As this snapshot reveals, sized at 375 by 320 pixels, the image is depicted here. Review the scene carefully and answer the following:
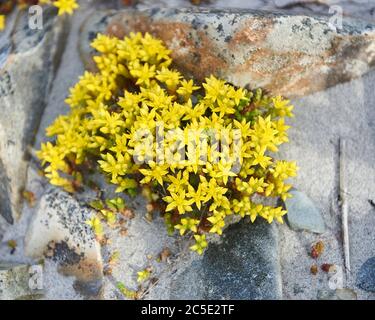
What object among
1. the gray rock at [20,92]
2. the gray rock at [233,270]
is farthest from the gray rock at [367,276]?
the gray rock at [20,92]

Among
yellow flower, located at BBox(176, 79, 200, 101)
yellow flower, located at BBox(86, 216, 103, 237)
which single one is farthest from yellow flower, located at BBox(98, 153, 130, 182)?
yellow flower, located at BBox(176, 79, 200, 101)

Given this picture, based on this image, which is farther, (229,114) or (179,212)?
(229,114)

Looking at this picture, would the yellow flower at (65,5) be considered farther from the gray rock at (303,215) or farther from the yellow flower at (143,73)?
the gray rock at (303,215)

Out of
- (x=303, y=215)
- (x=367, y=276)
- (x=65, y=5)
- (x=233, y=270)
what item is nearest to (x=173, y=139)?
(x=233, y=270)

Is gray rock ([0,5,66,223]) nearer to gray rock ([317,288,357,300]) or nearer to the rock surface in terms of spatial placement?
the rock surface

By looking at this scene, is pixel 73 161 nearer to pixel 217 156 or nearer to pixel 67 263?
pixel 67 263

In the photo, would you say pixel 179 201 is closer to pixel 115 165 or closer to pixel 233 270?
pixel 115 165
